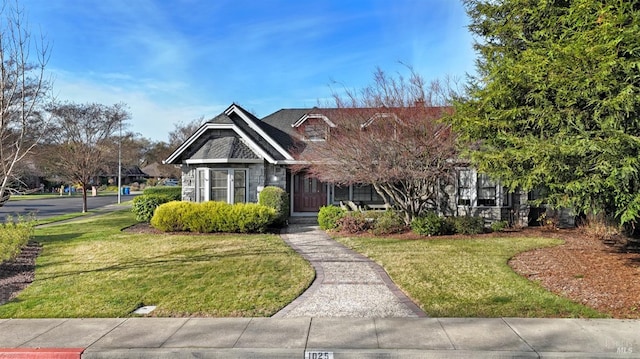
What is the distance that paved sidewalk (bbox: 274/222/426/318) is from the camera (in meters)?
5.83

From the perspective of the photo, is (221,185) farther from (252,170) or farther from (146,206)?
(146,206)

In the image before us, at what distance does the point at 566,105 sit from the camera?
6.68 metres

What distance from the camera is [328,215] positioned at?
573 inches

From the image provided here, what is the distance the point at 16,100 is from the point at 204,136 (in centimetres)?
768

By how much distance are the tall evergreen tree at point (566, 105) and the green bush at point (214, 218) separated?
7.79 m

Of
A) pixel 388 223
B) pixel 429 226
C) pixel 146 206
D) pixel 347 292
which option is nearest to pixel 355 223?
pixel 388 223

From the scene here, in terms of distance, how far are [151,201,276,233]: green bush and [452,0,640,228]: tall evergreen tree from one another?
7.79 metres

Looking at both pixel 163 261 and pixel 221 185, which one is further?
pixel 221 185

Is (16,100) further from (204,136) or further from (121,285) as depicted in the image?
(204,136)

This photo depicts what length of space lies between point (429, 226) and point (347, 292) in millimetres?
6744

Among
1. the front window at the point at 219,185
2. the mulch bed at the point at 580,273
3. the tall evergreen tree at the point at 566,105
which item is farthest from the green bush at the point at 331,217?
the tall evergreen tree at the point at 566,105

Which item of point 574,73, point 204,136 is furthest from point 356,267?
→ point 204,136

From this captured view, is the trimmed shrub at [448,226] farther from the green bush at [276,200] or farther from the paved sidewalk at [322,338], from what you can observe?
the paved sidewalk at [322,338]

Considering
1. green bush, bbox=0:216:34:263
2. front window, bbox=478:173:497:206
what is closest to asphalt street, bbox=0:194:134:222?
green bush, bbox=0:216:34:263
